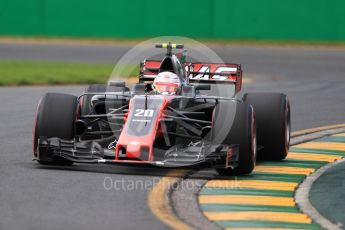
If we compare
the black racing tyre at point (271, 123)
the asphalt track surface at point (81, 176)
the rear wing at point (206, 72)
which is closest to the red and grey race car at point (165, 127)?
the black racing tyre at point (271, 123)

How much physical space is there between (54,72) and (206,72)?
13.8m

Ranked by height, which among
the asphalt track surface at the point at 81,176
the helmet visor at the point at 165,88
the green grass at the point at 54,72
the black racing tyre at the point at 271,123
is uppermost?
the helmet visor at the point at 165,88

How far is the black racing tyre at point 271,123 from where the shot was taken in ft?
41.9

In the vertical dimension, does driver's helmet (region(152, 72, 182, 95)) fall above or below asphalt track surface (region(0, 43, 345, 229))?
above

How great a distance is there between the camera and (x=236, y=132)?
37.7 feet

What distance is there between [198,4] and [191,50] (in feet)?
17.2

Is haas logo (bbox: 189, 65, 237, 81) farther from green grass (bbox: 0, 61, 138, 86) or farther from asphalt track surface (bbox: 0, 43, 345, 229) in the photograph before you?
green grass (bbox: 0, 61, 138, 86)

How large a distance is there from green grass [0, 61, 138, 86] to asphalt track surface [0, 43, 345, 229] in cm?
136

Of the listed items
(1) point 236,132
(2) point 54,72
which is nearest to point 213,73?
(1) point 236,132

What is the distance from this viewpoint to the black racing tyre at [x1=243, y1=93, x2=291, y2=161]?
41.9 feet

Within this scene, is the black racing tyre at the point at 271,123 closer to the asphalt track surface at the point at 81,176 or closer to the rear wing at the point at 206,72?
the rear wing at the point at 206,72

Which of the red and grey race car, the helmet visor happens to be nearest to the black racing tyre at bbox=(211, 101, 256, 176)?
the red and grey race car

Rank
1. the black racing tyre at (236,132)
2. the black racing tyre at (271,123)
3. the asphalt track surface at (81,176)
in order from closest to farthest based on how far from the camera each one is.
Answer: the asphalt track surface at (81,176) → the black racing tyre at (236,132) → the black racing tyre at (271,123)

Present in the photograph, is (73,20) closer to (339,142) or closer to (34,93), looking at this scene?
(34,93)
